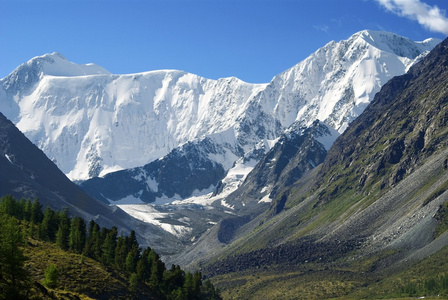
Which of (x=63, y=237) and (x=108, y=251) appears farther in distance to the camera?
(x=108, y=251)

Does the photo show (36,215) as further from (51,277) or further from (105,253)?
(51,277)

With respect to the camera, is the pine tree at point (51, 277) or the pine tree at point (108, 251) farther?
the pine tree at point (108, 251)

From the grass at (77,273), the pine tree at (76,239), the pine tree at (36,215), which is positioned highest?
the pine tree at (36,215)

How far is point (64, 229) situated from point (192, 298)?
39255mm

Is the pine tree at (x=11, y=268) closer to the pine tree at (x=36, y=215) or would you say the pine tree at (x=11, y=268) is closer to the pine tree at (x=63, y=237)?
the pine tree at (x=63, y=237)

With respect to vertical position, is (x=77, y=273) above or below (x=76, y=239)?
below

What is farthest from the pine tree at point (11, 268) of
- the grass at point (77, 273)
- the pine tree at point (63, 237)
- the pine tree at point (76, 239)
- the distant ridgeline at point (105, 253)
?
the pine tree at point (76, 239)

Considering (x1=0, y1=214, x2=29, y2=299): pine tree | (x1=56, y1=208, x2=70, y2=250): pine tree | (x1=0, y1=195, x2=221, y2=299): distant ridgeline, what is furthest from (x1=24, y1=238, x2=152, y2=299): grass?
(x1=0, y1=214, x2=29, y2=299): pine tree

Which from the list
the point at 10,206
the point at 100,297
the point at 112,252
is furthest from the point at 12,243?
the point at 10,206

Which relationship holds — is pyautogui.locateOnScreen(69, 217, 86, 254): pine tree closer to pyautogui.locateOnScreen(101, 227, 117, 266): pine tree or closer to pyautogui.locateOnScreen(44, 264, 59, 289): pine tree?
pyautogui.locateOnScreen(101, 227, 117, 266): pine tree

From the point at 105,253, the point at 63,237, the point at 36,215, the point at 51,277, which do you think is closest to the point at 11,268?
the point at 51,277

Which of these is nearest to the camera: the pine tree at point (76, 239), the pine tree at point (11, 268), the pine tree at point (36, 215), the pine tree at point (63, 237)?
the pine tree at point (11, 268)

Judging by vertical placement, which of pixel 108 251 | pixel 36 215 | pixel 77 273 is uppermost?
pixel 36 215

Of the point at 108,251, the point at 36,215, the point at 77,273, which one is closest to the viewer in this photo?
the point at 77,273
